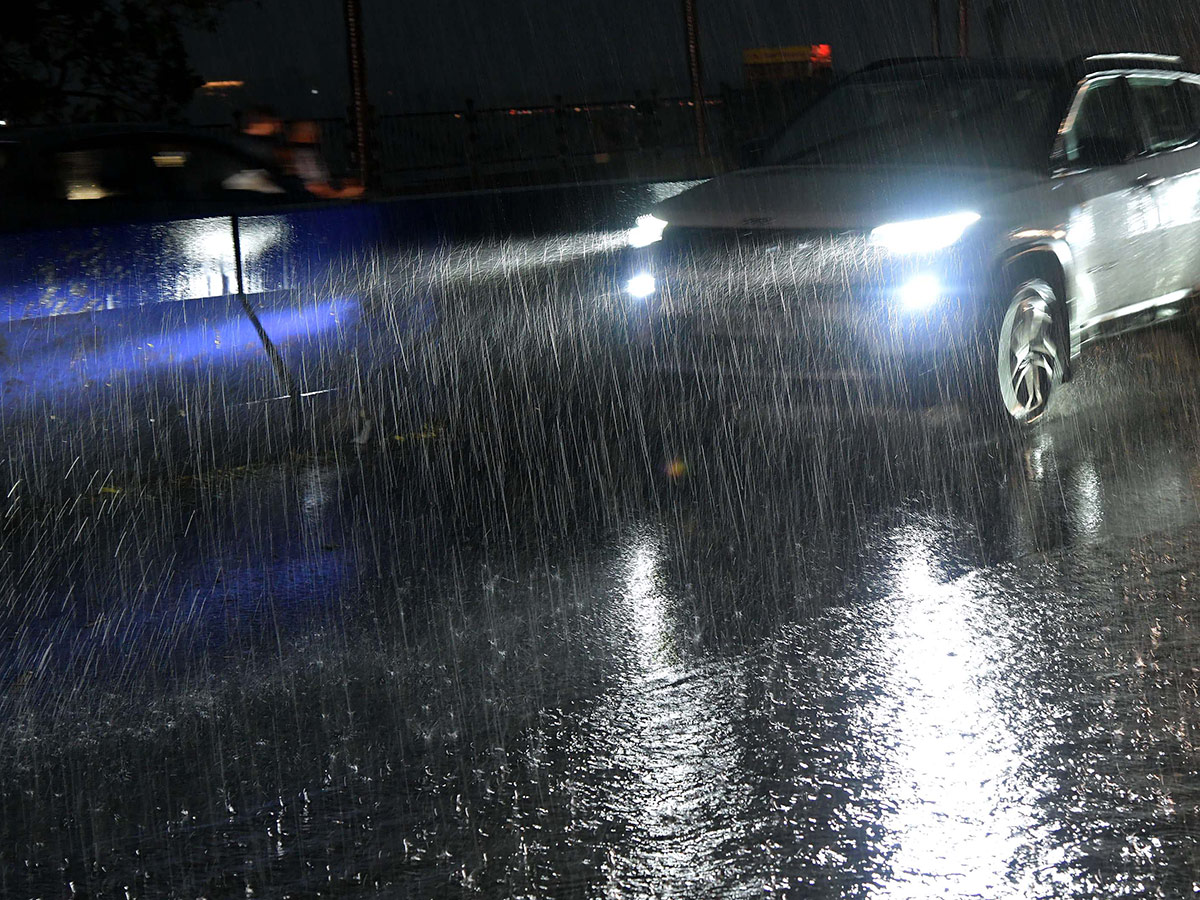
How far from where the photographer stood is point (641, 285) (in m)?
6.84

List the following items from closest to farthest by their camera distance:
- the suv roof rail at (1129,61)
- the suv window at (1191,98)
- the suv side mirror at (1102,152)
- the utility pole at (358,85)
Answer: the suv side mirror at (1102,152)
the suv roof rail at (1129,61)
the suv window at (1191,98)
the utility pole at (358,85)

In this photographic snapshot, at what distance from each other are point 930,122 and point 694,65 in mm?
20660

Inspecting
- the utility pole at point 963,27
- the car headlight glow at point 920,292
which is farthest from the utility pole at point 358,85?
the utility pole at point 963,27

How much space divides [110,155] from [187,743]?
449cm

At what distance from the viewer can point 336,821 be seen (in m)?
3.13

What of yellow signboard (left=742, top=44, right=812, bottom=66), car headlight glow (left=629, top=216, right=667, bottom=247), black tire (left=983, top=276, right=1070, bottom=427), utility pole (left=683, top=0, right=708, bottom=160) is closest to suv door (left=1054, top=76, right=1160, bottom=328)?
black tire (left=983, top=276, right=1070, bottom=427)

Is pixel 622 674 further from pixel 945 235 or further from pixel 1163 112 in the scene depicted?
pixel 1163 112

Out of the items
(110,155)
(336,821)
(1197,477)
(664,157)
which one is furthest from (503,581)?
(664,157)

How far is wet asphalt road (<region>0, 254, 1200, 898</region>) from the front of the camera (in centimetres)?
295

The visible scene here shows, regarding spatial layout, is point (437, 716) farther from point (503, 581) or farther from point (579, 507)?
point (579, 507)

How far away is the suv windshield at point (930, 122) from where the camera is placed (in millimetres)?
7098

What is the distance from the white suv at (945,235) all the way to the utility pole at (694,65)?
63.1 feet

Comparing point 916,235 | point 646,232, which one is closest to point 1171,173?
point 916,235

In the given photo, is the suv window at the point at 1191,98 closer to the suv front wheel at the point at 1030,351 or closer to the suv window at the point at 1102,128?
the suv window at the point at 1102,128
